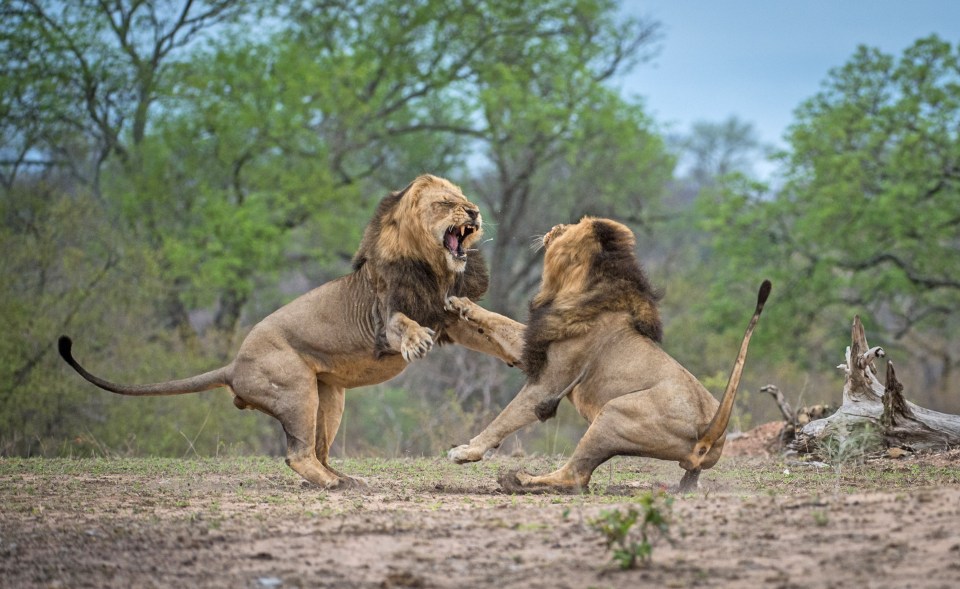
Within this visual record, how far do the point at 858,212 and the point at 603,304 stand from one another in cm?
1967

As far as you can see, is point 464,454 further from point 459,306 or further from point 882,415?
point 882,415

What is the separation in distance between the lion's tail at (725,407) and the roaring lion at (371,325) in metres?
1.21

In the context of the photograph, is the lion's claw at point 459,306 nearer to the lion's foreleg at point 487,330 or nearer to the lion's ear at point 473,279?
the lion's foreleg at point 487,330

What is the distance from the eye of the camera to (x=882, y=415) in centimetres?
809

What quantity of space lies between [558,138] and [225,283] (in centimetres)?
991

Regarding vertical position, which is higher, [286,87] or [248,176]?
[286,87]

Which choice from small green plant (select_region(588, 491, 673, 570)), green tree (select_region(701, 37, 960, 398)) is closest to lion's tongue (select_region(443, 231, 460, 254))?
small green plant (select_region(588, 491, 673, 570))

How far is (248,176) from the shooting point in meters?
26.8

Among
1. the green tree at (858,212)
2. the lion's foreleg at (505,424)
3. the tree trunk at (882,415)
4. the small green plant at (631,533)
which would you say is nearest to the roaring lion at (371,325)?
the lion's foreleg at (505,424)

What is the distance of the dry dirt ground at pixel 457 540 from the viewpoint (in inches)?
157

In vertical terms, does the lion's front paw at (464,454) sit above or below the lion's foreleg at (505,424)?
below

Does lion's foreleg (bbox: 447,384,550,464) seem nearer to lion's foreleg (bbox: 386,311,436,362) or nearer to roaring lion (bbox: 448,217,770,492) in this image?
roaring lion (bbox: 448,217,770,492)

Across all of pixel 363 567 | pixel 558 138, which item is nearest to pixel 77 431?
pixel 363 567

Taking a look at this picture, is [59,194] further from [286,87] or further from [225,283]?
[286,87]
